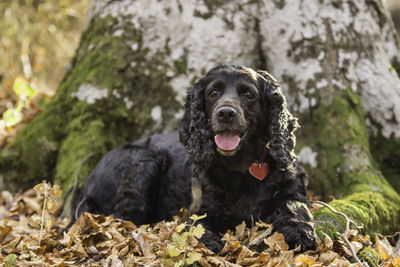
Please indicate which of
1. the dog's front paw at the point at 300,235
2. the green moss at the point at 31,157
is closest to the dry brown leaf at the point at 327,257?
the dog's front paw at the point at 300,235

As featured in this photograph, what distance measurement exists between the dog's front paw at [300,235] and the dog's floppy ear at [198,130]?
901 mm

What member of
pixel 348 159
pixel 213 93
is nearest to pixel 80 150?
pixel 213 93

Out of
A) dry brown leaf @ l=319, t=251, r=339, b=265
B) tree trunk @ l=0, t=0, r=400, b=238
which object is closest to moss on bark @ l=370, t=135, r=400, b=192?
tree trunk @ l=0, t=0, r=400, b=238

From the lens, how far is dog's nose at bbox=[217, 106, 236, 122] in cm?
360

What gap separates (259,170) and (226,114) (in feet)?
2.06

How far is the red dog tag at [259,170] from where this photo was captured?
12.7ft

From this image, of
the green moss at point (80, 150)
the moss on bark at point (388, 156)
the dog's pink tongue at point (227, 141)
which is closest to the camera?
the dog's pink tongue at point (227, 141)

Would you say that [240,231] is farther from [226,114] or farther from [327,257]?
[226,114]

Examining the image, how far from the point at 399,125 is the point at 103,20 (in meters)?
4.27

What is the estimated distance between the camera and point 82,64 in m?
6.48

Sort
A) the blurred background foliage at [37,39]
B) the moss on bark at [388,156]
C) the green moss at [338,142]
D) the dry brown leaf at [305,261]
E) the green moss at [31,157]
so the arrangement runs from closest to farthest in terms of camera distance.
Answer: the dry brown leaf at [305,261] → the green moss at [338,142] → the moss on bark at [388,156] → the green moss at [31,157] → the blurred background foliage at [37,39]

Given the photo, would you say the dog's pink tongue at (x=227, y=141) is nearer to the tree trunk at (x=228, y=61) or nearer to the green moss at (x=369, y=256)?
the green moss at (x=369, y=256)

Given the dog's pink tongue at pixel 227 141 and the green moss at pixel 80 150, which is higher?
the dog's pink tongue at pixel 227 141

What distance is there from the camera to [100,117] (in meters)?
6.02
